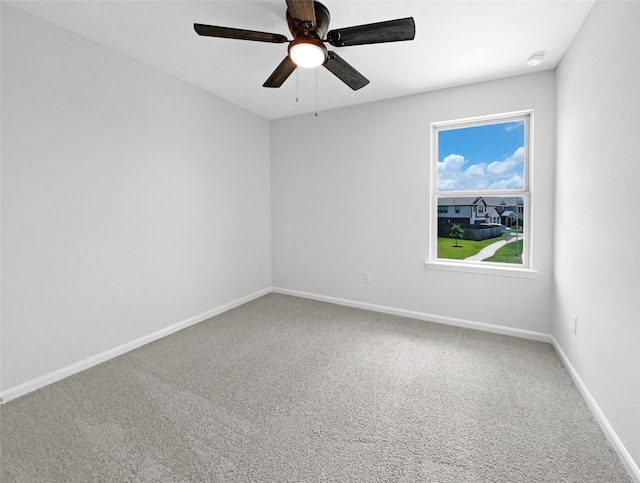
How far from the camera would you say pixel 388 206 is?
139 inches

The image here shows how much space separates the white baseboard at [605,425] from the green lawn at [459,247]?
1215 mm

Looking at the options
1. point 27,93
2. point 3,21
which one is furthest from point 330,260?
point 3,21

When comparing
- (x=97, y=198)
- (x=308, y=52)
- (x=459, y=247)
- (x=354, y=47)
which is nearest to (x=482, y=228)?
(x=459, y=247)

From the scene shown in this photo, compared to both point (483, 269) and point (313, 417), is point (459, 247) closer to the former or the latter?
point (483, 269)

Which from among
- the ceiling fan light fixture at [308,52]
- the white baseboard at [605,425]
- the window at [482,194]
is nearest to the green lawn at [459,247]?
the window at [482,194]

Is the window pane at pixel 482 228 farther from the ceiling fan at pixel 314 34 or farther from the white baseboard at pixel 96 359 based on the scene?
the white baseboard at pixel 96 359

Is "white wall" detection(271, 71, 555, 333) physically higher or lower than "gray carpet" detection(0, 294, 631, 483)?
higher

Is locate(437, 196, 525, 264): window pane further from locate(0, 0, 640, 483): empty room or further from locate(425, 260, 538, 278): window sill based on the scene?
locate(425, 260, 538, 278): window sill

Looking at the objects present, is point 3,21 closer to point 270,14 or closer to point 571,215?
point 270,14

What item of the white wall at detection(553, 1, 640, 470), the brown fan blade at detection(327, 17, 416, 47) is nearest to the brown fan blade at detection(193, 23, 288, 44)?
the brown fan blade at detection(327, 17, 416, 47)

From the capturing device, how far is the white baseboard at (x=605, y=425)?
139 cm

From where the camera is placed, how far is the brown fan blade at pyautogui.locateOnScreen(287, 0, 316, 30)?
4.81 feet

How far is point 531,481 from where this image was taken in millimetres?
1371

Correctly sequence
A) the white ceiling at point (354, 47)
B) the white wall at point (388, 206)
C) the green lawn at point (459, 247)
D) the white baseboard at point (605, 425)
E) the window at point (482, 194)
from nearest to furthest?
1. the white baseboard at point (605, 425)
2. the white ceiling at point (354, 47)
3. the white wall at point (388, 206)
4. the window at point (482, 194)
5. the green lawn at point (459, 247)
